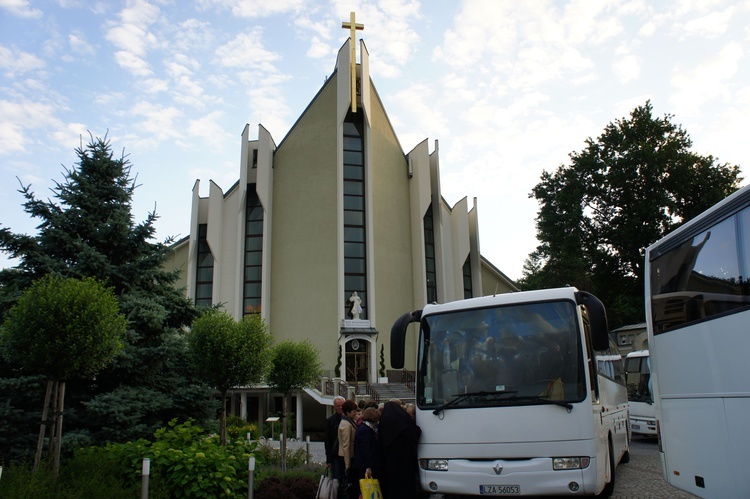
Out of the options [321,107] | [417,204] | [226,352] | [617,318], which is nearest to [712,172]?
[617,318]

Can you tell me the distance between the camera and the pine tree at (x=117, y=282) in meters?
11.9

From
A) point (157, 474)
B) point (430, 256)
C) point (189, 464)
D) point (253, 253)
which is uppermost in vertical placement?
point (430, 256)

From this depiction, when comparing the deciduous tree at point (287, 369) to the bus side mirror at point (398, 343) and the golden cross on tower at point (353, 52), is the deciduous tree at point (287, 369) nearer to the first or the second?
the bus side mirror at point (398, 343)

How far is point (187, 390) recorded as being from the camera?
13.2 m

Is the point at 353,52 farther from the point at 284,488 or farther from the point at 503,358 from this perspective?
the point at 503,358

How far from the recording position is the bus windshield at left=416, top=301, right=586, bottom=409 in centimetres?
652

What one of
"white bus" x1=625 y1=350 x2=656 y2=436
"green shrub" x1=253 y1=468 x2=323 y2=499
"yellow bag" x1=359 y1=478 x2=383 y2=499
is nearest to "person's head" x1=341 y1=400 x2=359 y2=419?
"yellow bag" x1=359 y1=478 x2=383 y2=499

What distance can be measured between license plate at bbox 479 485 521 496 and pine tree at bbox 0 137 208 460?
7866mm

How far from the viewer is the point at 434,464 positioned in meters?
6.82

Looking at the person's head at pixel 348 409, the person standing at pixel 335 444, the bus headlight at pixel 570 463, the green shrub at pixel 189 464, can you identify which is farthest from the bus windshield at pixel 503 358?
the green shrub at pixel 189 464

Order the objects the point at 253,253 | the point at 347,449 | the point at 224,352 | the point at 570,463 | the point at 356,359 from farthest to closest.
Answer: the point at 253,253, the point at 356,359, the point at 224,352, the point at 347,449, the point at 570,463

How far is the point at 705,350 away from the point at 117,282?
12.1m

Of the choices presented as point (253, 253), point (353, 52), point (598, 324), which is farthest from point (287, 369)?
point (353, 52)

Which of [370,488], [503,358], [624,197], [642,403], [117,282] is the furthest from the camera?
[624,197]
